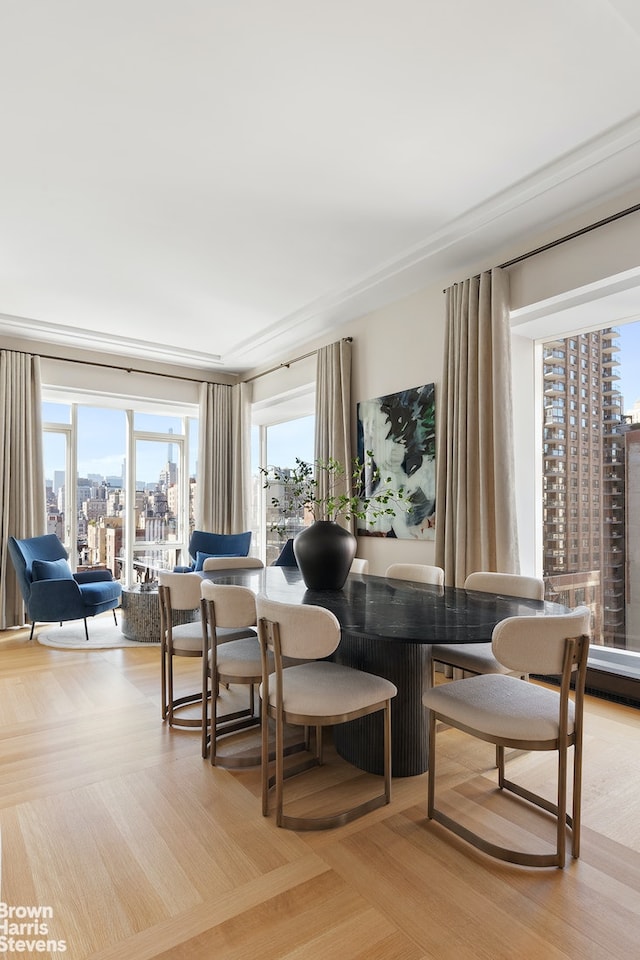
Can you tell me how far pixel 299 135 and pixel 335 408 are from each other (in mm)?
2648

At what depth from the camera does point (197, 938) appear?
1.52 metres

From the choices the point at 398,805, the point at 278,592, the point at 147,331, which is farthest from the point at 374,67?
the point at 147,331

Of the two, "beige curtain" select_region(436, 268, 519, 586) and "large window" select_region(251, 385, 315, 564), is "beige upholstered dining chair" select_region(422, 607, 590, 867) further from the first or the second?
"large window" select_region(251, 385, 315, 564)

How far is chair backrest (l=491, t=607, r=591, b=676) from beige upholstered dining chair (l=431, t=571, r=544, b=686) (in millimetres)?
626

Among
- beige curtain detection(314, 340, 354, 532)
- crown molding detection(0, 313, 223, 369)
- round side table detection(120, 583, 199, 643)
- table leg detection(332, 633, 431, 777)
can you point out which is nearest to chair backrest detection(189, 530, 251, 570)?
round side table detection(120, 583, 199, 643)

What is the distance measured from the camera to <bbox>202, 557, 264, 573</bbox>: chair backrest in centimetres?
381

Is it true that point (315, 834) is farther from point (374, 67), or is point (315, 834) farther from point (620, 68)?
point (620, 68)

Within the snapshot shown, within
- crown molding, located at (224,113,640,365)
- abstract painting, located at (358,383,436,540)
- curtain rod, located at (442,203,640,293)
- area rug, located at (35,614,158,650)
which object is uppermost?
crown molding, located at (224,113,640,365)

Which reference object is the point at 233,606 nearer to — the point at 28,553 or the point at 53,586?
the point at 53,586

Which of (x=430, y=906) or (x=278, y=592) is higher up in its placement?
(x=278, y=592)

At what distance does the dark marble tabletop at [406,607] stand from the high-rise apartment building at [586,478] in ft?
4.55

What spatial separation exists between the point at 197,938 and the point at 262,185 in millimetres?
3381

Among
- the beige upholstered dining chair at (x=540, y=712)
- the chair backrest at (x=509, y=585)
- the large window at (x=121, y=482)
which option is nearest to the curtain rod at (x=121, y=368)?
the large window at (x=121, y=482)

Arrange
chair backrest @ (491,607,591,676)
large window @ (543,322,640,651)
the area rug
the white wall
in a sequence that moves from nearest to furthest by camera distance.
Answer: chair backrest @ (491,607,591,676), the white wall, large window @ (543,322,640,651), the area rug
